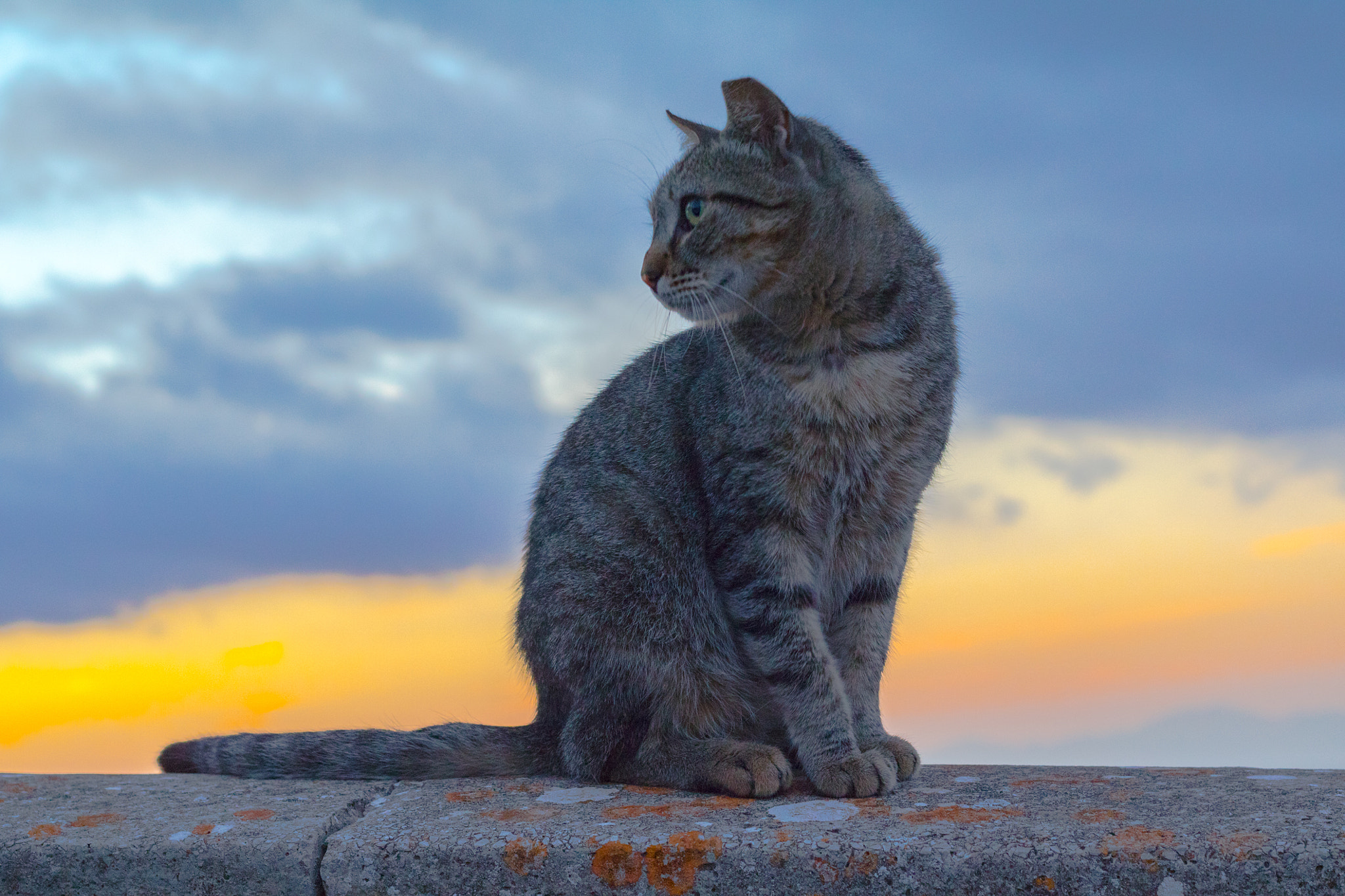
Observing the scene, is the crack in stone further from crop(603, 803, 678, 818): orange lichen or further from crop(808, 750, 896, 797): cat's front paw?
crop(808, 750, 896, 797): cat's front paw

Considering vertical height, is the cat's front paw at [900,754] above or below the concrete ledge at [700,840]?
above

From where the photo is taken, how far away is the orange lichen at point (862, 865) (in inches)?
95.9

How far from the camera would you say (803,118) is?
3617 mm

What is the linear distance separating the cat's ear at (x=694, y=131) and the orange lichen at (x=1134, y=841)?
8.00ft

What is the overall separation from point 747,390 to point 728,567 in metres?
0.57

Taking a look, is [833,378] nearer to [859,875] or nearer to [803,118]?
[803,118]

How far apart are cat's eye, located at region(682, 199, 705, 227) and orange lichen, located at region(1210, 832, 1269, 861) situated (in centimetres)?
225

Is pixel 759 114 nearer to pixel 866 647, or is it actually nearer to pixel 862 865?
pixel 866 647

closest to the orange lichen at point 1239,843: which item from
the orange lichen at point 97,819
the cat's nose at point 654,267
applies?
the cat's nose at point 654,267

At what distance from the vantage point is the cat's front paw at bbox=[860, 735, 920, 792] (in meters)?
3.31

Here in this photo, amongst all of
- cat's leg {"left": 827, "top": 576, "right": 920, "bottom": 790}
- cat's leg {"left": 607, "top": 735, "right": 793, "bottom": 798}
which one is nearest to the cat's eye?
cat's leg {"left": 827, "top": 576, "right": 920, "bottom": 790}

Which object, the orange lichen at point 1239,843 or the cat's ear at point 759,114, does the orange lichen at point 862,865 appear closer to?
the orange lichen at point 1239,843

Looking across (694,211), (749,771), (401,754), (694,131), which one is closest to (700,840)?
(749,771)

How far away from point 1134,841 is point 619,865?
4.03 feet
